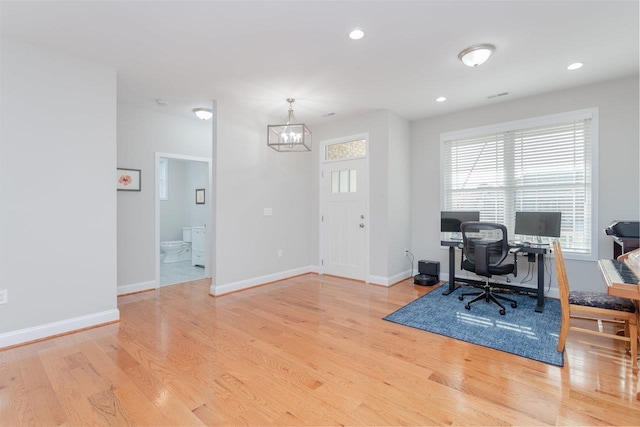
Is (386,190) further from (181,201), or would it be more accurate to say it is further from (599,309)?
(181,201)

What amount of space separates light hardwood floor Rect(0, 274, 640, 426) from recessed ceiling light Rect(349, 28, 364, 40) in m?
2.66

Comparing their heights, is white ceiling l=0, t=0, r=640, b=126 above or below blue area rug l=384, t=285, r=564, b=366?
above

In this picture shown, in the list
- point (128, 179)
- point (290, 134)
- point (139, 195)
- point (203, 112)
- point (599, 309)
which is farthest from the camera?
point (203, 112)

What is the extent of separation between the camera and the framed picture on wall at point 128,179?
4188 millimetres

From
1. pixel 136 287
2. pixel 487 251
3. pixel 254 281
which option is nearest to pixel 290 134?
pixel 254 281

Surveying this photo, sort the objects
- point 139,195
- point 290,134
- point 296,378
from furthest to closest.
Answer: point 139,195 < point 290,134 < point 296,378

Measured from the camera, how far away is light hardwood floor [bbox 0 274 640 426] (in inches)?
69.2

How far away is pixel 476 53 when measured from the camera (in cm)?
279

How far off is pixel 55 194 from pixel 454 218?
4710 mm

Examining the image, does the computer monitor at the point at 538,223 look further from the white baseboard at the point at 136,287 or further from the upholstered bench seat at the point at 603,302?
the white baseboard at the point at 136,287

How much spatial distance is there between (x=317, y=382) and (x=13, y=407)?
1.84 m

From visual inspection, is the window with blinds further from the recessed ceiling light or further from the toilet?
the toilet

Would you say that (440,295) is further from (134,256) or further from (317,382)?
(134,256)

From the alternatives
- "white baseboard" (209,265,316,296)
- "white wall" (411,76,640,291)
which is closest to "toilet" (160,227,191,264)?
"white baseboard" (209,265,316,296)
